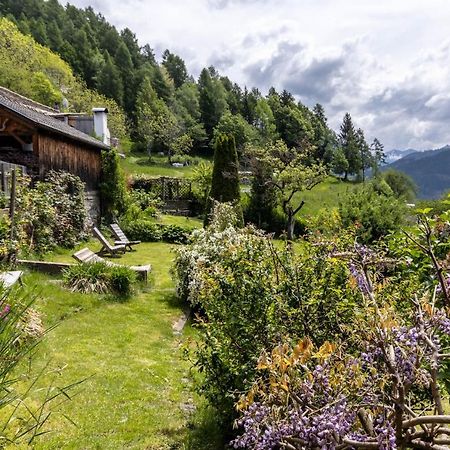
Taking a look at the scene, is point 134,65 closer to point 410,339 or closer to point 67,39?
point 67,39

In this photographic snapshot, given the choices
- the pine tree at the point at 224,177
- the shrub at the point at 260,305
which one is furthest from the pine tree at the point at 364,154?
the shrub at the point at 260,305

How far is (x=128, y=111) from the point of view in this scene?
73625 millimetres

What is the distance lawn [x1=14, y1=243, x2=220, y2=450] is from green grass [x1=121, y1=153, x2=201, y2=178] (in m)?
37.9

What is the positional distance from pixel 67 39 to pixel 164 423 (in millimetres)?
86435

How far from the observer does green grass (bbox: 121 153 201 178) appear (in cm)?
4753

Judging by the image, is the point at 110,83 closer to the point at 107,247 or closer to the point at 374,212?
the point at 107,247

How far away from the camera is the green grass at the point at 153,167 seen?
156ft

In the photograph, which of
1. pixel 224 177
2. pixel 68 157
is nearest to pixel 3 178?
pixel 68 157

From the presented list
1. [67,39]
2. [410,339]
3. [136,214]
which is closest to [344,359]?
[410,339]

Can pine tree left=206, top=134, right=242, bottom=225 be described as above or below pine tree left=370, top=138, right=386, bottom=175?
below

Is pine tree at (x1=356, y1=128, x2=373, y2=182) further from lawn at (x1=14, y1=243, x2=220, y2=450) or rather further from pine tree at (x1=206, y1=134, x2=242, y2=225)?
lawn at (x1=14, y1=243, x2=220, y2=450)

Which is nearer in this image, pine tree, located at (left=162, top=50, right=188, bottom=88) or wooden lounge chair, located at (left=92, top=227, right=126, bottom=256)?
wooden lounge chair, located at (left=92, top=227, right=126, bottom=256)

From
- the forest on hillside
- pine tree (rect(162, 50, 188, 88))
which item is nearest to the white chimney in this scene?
the forest on hillside

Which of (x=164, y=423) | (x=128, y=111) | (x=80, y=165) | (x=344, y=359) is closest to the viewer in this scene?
(x=344, y=359)
